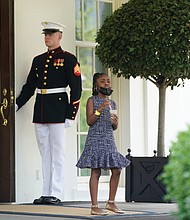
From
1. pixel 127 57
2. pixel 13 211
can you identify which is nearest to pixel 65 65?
pixel 127 57

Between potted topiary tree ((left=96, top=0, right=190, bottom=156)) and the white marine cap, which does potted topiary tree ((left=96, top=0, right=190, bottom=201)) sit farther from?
the white marine cap

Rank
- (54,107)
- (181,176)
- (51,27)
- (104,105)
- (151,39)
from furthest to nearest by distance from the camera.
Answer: (51,27) < (54,107) < (151,39) < (104,105) < (181,176)

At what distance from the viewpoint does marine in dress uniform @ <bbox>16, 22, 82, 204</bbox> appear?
788cm

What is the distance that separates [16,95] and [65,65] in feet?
2.09

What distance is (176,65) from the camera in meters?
7.79

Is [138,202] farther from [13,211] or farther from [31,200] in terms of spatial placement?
[13,211]

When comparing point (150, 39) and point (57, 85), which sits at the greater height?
point (150, 39)

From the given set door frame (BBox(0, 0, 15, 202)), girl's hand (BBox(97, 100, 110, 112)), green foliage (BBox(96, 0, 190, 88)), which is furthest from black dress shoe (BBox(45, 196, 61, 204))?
girl's hand (BBox(97, 100, 110, 112))

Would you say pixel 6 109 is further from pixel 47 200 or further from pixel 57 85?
pixel 47 200

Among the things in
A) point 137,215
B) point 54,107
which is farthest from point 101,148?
point 54,107

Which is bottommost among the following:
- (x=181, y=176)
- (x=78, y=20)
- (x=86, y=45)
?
(x=181, y=176)

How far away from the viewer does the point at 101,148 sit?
6391mm

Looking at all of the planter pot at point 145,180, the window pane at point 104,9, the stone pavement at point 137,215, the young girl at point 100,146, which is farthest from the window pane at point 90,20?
the young girl at point 100,146

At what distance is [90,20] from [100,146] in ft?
10.8
